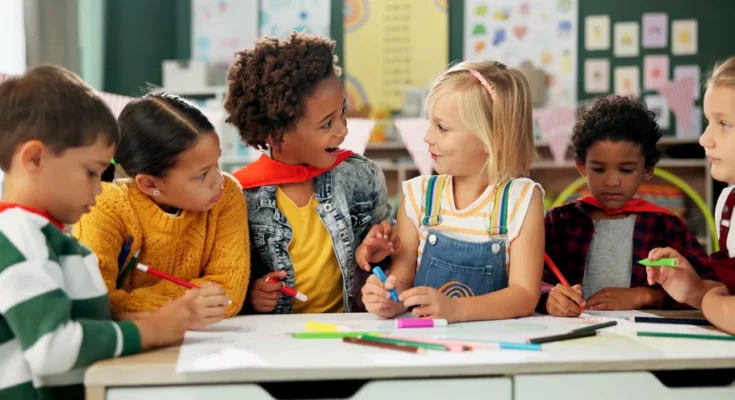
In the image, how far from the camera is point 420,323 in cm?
114

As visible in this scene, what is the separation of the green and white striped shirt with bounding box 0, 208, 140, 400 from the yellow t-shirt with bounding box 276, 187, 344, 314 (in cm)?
56

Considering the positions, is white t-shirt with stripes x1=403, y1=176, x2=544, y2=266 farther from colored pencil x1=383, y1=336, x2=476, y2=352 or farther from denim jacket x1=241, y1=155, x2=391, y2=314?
colored pencil x1=383, y1=336, x2=476, y2=352

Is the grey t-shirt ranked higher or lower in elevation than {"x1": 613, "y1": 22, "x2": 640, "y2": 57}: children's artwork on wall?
lower

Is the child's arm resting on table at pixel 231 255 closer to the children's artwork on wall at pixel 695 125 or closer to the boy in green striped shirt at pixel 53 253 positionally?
the boy in green striped shirt at pixel 53 253

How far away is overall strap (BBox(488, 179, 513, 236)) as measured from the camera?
1.37m

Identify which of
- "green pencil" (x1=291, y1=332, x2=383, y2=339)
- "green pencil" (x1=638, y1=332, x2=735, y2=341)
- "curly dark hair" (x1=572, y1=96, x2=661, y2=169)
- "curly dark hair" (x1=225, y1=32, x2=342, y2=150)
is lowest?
"green pencil" (x1=638, y1=332, x2=735, y2=341)

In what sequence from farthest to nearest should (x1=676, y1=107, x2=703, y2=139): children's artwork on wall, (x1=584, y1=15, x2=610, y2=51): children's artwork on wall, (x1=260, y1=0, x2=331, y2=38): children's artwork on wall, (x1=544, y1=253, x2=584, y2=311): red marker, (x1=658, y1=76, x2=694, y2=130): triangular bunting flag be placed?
(x1=260, y1=0, x2=331, y2=38): children's artwork on wall, (x1=584, y1=15, x2=610, y2=51): children's artwork on wall, (x1=676, y1=107, x2=703, y2=139): children's artwork on wall, (x1=658, y1=76, x2=694, y2=130): triangular bunting flag, (x1=544, y1=253, x2=584, y2=311): red marker

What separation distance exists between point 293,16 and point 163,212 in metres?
4.21

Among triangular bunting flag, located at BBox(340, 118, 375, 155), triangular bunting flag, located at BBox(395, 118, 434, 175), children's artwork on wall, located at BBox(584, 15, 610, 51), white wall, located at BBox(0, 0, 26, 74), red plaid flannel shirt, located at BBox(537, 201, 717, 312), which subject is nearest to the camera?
red plaid flannel shirt, located at BBox(537, 201, 717, 312)

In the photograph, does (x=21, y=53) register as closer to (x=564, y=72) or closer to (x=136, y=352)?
(x=136, y=352)

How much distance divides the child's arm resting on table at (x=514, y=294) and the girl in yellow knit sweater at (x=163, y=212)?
13.3 inches

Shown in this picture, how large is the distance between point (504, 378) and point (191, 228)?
2.08ft

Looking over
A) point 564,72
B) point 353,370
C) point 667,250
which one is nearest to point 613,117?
point 667,250

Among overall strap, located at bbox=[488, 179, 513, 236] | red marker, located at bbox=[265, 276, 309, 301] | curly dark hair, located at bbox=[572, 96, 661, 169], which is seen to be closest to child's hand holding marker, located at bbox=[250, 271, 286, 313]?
red marker, located at bbox=[265, 276, 309, 301]
